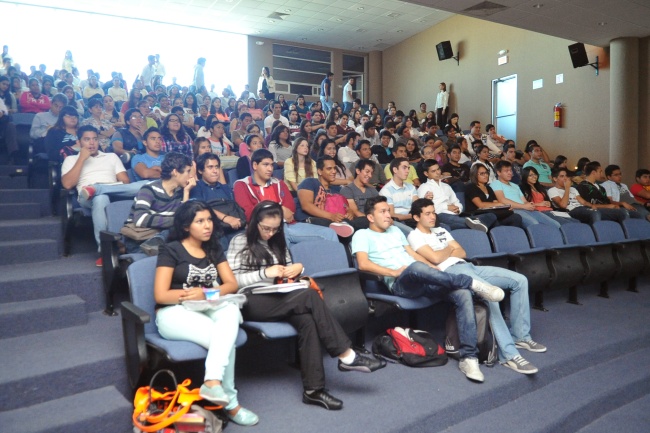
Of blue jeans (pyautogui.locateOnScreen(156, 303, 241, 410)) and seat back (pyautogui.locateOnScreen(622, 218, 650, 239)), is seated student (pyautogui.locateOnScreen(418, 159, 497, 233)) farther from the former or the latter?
blue jeans (pyautogui.locateOnScreen(156, 303, 241, 410))

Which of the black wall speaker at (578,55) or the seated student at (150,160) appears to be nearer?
the seated student at (150,160)

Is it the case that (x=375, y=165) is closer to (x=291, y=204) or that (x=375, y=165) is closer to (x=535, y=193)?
(x=535, y=193)

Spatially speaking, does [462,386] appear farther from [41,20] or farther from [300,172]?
[41,20]

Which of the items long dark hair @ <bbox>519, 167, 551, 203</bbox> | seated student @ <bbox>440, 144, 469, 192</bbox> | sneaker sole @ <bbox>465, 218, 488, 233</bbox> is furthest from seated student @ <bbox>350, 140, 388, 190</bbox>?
long dark hair @ <bbox>519, 167, 551, 203</bbox>

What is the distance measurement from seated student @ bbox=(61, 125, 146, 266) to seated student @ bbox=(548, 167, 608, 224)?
4.54 meters

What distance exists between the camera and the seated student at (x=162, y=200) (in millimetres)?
2896

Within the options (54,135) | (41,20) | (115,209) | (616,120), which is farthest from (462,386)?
(41,20)

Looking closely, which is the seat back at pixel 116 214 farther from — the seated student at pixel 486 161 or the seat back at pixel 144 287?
the seated student at pixel 486 161

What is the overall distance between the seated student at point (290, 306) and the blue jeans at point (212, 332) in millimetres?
243

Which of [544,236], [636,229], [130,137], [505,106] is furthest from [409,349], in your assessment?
[505,106]

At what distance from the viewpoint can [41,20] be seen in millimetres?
10094

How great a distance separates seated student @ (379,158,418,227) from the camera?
435 centimetres

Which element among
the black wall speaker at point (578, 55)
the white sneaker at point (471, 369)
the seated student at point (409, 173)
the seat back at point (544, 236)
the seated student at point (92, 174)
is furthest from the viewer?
the black wall speaker at point (578, 55)

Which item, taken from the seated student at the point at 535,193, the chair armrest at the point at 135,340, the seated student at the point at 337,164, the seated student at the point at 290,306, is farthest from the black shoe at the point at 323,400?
the seated student at the point at 535,193
